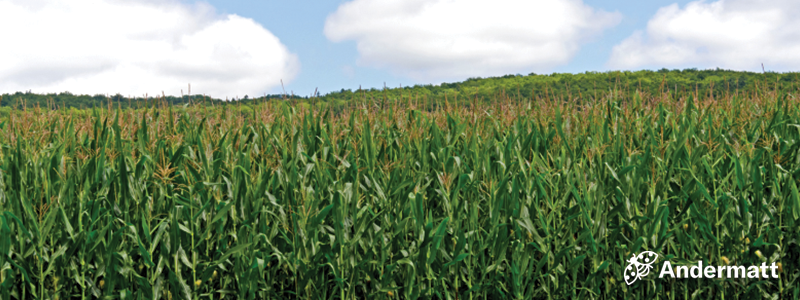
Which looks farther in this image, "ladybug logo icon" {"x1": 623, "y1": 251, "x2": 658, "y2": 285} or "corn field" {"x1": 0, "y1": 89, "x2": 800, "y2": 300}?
"ladybug logo icon" {"x1": 623, "y1": 251, "x2": 658, "y2": 285}

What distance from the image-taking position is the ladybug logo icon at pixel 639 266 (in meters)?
4.13

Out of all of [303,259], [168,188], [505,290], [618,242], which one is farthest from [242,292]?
[618,242]

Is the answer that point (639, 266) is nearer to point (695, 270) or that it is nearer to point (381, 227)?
point (695, 270)

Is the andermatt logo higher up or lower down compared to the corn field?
lower down

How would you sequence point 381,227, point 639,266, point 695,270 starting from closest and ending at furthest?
point 381,227
point 639,266
point 695,270

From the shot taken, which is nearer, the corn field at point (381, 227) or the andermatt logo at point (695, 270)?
the corn field at point (381, 227)

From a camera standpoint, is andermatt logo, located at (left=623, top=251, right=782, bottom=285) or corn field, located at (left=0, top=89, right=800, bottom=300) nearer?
corn field, located at (left=0, top=89, right=800, bottom=300)

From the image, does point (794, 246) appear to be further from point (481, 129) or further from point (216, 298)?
point (216, 298)

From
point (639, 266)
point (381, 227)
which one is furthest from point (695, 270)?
point (381, 227)

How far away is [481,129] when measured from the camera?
20.7 ft

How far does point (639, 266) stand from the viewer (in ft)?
13.6

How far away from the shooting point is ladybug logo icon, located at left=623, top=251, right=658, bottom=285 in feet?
13.5

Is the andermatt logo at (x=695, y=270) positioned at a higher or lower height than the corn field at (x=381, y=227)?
lower

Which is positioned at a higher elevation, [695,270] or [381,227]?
[381,227]
